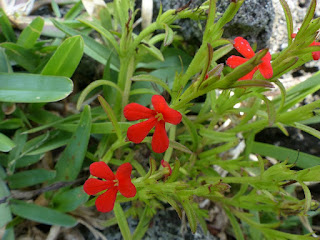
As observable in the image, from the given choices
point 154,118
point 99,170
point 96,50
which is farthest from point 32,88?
point 154,118

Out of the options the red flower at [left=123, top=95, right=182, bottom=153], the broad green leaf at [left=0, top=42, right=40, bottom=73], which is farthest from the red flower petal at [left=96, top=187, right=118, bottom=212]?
the broad green leaf at [left=0, top=42, right=40, bottom=73]

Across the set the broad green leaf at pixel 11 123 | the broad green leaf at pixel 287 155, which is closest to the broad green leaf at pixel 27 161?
the broad green leaf at pixel 11 123

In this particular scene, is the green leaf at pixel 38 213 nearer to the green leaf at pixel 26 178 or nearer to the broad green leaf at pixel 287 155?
the green leaf at pixel 26 178

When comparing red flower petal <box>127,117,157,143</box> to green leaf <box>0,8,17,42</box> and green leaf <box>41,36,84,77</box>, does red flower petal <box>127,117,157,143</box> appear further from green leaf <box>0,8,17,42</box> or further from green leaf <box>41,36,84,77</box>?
green leaf <box>0,8,17,42</box>

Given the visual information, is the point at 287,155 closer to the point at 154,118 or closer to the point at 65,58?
the point at 154,118

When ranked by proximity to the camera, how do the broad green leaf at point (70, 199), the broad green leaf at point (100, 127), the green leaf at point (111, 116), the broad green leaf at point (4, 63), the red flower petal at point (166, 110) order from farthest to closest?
the broad green leaf at point (4, 63)
the broad green leaf at point (70, 199)
the broad green leaf at point (100, 127)
the green leaf at point (111, 116)
the red flower petal at point (166, 110)

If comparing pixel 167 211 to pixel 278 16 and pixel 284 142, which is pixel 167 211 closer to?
pixel 284 142

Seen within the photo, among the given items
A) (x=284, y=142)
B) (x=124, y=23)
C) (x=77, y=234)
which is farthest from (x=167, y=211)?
(x=124, y=23)
